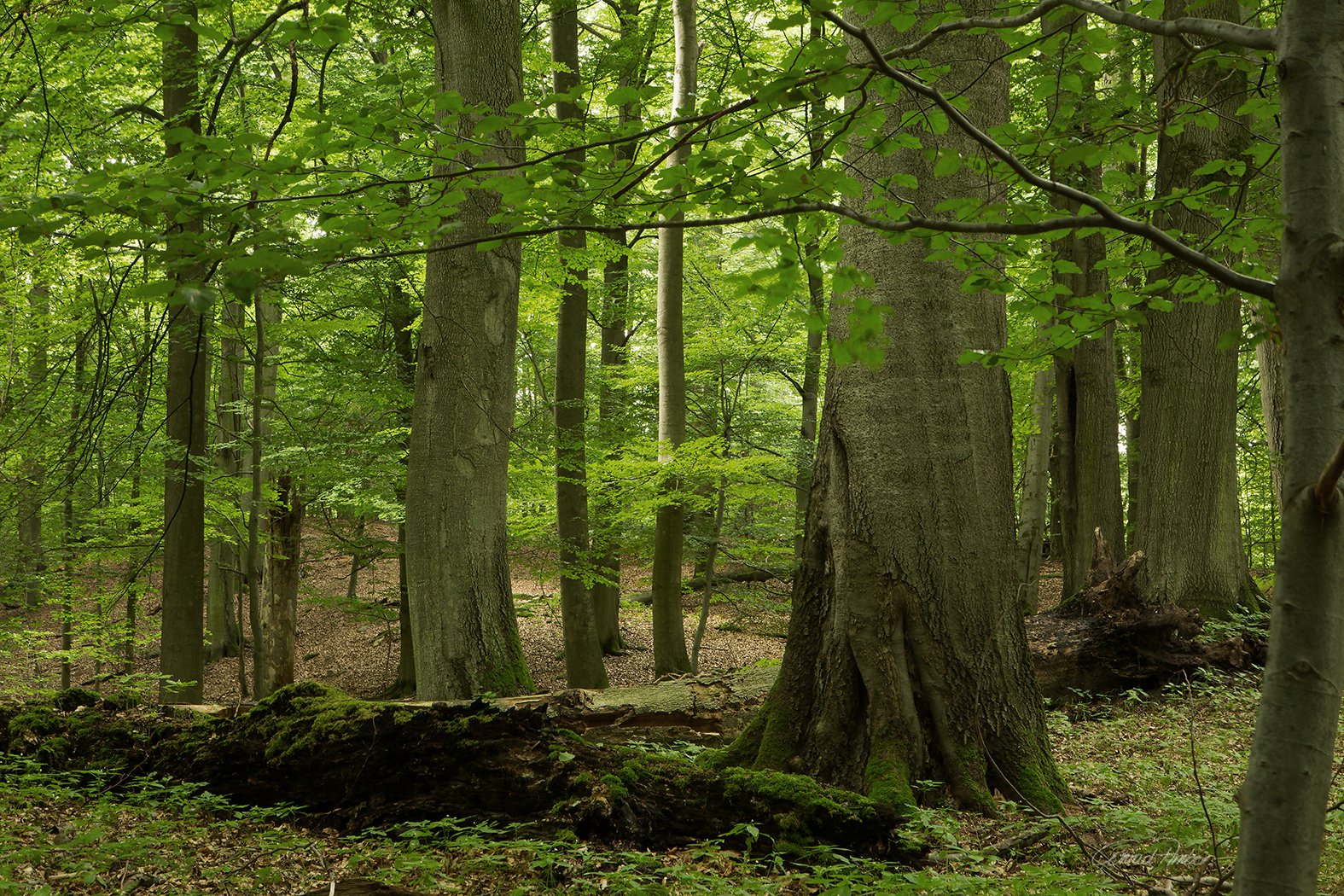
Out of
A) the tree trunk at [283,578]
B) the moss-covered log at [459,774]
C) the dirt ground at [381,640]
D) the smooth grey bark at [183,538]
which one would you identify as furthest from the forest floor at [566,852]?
the tree trunk at [283,578]

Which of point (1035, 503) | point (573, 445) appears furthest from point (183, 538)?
point (1035, 503)

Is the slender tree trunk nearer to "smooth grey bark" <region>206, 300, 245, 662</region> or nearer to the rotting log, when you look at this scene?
"smooth grey bark" <region>206, 300, 245, 662</region>

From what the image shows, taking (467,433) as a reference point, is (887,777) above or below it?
below

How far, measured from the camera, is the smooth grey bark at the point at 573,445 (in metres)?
9.73

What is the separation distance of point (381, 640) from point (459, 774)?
44.0ft

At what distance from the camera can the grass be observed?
10.5ft

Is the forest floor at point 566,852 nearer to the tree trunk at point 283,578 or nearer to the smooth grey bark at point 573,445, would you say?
the smooth grey bark at point 573,445

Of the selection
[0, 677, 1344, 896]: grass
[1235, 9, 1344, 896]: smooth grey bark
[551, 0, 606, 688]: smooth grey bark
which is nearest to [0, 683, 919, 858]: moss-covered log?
[0, 677, 1344, 896]: grass

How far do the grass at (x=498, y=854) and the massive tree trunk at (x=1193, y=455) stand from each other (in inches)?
215

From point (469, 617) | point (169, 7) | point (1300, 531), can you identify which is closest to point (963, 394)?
point (1300, 531)

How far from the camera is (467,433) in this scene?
592cm

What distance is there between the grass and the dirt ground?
6451 mm

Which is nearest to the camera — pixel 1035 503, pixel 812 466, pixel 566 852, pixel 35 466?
pixel 566 852

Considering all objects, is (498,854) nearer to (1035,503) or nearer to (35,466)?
(1035,503)
